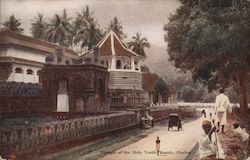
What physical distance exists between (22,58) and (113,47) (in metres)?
1.79

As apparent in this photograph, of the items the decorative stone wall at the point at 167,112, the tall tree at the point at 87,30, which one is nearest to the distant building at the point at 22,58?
the tall tree at the point at 87,30

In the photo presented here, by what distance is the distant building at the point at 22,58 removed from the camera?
20.7 ft

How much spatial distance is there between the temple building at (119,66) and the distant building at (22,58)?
47 centimetres

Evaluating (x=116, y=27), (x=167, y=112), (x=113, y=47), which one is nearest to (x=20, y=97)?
(x=113, y=47)

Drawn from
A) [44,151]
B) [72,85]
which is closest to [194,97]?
[72,85]

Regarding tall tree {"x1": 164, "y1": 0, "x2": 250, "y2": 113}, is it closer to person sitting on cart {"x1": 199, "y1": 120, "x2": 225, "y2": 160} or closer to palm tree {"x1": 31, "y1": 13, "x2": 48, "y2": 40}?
person sitting on cart {"x1": 199, "y1": 120, "x2": 225, "y2": 160}

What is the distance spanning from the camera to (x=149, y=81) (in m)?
6.29

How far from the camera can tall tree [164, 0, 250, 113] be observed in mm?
5531

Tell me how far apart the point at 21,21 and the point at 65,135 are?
159 cm

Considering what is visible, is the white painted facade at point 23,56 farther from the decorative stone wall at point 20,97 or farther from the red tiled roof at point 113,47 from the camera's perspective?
the red tiled roof at point 113,47

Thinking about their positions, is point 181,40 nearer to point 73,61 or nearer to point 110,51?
point 110,51

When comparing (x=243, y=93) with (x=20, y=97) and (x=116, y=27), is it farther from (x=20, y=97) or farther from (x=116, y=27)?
(x=20, y=97)

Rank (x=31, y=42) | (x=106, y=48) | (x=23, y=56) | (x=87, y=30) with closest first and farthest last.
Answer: (x=87, y=30) → (x=106, y=48) → (x=31, y=42) → (x=23, y=56)

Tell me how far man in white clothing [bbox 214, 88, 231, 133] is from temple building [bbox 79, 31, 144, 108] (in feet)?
3.89
